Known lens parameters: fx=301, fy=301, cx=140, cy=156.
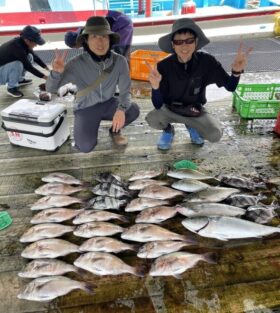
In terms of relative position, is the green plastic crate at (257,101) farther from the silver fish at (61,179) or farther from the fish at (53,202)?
the fish at (53,202)

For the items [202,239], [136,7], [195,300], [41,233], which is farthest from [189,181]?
[136,7]

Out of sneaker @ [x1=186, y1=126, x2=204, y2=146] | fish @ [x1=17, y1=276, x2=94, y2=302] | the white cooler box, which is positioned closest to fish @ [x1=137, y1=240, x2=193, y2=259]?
fish @ [x1=17, y1=276, x2=94, y2=302]

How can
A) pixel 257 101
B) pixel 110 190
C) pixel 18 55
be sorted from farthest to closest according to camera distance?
1. pixel 18 55
2. pixel 257 101
3. pixel 110 190

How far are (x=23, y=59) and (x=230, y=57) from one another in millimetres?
3847

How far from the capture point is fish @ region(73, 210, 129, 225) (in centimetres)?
228

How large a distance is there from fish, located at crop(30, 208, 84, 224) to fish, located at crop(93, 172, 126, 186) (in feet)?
1.27

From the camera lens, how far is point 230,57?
5.89 m

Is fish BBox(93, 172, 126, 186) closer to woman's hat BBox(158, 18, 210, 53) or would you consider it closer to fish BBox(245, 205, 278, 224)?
fish BBox(245, 205, 278, 224)

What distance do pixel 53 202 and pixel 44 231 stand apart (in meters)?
0.35

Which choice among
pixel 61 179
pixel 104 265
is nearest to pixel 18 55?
pixel 61 179

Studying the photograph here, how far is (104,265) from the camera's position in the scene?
1897 millimetres

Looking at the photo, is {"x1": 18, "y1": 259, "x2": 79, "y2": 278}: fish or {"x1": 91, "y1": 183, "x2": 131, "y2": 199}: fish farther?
{"x1": 91, "y1": 183, "x2": 131, "y2": 199}: fish

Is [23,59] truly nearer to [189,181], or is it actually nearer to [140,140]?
[140,140]

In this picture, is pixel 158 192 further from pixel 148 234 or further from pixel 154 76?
pixel 154 76
